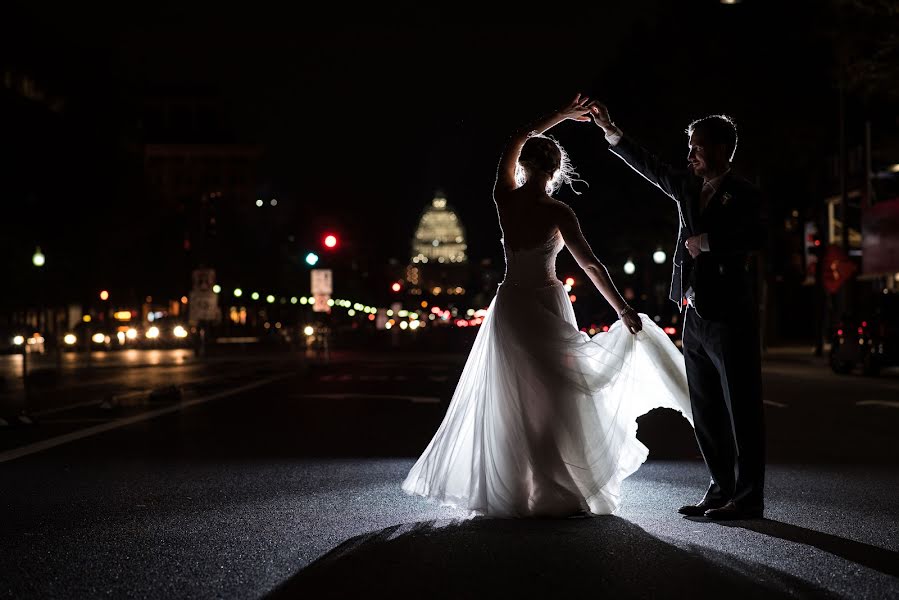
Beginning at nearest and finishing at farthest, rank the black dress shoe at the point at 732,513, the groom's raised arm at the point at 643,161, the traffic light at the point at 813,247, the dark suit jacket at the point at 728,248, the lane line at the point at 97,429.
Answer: the black dress shoe at the point at 732,513
the dark suit jacket at the point at 728,248
the groom's raised arm at the point at 643,161
the lane line at the point at 97,429
the traffic light at the point at 813,247

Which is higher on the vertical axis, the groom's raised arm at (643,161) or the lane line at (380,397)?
the groom's raised arm at (643,161)

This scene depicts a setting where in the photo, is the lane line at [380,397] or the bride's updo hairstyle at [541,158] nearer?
the bride's updo hairstyle at [541,158]

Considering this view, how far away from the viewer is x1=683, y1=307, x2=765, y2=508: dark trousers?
725cm

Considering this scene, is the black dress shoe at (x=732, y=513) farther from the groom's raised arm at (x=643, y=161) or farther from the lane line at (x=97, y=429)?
the lane line at (x=97, y=429)

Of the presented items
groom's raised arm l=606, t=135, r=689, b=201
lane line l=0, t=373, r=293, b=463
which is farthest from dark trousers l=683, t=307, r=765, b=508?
lane line l=0, t=373, r=293, b=463

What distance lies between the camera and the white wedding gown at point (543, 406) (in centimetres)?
721

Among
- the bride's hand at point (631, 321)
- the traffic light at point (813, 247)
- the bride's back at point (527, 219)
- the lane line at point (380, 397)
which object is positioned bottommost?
the lane line at point (380, 397)

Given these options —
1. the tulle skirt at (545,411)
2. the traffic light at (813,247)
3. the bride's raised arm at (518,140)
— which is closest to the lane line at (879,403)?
the tulle skirt at (545,411)

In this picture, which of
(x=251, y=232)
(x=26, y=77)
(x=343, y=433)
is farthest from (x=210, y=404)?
(x=251, y=232)

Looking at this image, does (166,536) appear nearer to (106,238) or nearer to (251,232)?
(106,238)

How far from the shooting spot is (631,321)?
757cm

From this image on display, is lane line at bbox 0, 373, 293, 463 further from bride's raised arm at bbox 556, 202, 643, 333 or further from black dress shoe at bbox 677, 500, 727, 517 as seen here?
black dress shoe at bbox 677, 500, 727, 517

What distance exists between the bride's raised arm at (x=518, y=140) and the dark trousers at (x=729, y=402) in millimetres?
1365

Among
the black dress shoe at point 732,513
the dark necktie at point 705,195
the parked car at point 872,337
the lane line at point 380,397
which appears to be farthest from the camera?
the parked car at point 872,337
